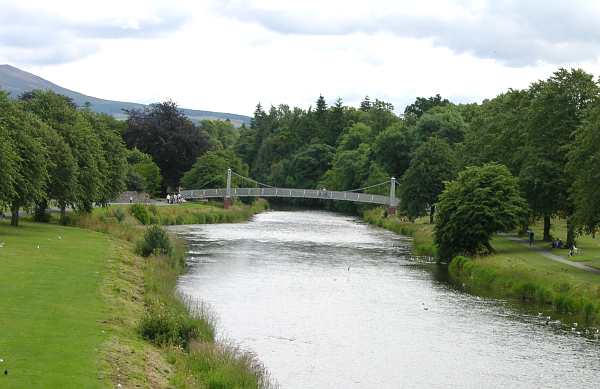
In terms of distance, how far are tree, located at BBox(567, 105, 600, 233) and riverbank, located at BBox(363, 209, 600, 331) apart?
125 inches

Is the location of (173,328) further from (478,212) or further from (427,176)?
(427,176)

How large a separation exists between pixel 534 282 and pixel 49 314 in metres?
28.9

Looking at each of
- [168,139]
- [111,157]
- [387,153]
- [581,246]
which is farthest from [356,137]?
[581,246]

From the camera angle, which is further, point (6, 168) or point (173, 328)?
point (6, 168)

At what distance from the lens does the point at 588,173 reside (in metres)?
47.4

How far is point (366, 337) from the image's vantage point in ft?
115

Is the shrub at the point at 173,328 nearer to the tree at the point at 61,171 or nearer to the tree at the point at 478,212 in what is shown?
the tree at the point at 61,171

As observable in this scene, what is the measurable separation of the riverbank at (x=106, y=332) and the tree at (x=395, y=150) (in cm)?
10094

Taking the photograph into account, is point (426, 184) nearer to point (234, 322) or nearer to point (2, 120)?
point (2, 120)

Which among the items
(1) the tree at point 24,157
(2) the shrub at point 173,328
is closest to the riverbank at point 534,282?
(2) the shrub at point 173,328

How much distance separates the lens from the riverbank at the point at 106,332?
67.5ft

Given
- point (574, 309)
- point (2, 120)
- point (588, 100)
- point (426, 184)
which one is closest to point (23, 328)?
point (574, 309)

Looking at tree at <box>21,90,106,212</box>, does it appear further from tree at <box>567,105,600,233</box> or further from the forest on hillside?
tree at <box>567,105,600,233</box>

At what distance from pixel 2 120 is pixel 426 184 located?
52.3 metres
